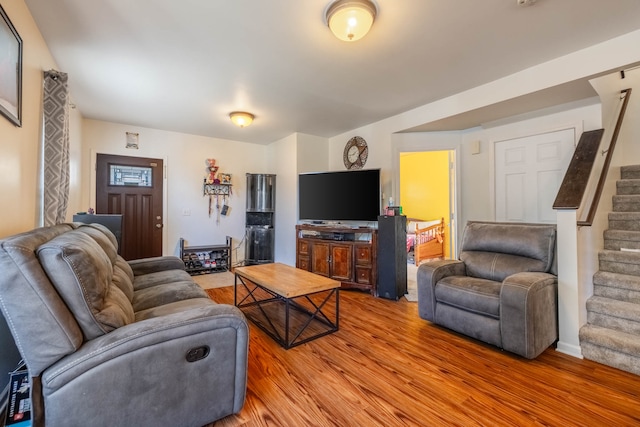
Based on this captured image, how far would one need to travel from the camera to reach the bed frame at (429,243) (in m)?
5.67

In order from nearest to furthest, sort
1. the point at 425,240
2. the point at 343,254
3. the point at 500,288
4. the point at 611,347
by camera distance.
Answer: the point at 611,347 → the point at 500,288 → the point at 343,254 → the point at 425,240

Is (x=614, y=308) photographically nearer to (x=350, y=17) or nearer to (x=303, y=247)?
(x=350, y=17)

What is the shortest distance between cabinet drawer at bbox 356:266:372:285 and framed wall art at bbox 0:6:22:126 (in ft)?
11.4

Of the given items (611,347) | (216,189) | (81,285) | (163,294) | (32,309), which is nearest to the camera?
(32,309)

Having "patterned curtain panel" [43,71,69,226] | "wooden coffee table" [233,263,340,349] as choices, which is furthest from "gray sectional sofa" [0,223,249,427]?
"patterned curtain panel" [43,71,69,226]

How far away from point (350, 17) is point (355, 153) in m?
2.92

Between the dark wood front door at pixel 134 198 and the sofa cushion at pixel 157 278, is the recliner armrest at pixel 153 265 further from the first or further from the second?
the dark wood front door at pixel 134 198

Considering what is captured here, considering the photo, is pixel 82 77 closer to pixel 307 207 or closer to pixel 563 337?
pixel 307 207

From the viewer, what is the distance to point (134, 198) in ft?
14.8

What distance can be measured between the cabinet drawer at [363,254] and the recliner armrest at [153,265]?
218 centimetres

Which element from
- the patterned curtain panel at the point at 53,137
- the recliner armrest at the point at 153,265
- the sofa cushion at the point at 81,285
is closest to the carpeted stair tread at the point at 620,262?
the sofa cushion at the point at 81,285

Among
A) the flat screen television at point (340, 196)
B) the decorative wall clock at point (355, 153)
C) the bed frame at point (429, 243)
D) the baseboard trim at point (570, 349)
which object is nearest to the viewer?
the baseboard trim at point (570, 349)

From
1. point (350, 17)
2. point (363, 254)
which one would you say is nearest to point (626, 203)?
point (363, 254)

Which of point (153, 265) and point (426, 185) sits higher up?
point (426, 185)
